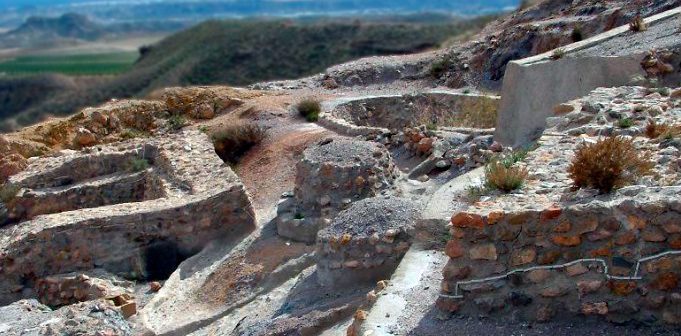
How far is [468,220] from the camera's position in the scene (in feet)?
19.5

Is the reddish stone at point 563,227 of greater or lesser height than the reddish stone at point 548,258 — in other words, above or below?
above

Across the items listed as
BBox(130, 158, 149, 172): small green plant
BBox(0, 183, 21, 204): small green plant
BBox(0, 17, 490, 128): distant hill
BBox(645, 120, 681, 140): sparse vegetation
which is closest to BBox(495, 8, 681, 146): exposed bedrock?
BBox(645, 120, 681, 140): sparse vegetation

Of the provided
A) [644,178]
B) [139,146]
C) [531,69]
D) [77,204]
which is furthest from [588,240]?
[139,146]

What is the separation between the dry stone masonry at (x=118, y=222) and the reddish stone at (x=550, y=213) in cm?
649

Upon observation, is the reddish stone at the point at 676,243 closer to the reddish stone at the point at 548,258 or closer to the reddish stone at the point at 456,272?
the reddish stone at the point at 548,258

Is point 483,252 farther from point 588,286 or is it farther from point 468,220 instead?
point 588,286

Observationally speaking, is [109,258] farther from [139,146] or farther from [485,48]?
[485,48]

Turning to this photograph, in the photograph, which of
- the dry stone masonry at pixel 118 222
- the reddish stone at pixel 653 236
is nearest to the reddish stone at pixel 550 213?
the reddish stone at pixel 653 236

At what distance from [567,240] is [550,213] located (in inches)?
7.8

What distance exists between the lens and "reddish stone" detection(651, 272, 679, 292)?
5.47 m

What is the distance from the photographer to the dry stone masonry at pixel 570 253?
217 inches

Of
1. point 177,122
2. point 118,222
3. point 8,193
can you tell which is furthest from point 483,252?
point 177,122

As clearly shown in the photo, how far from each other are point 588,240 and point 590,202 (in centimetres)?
24

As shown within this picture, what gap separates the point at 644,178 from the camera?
6203mm
